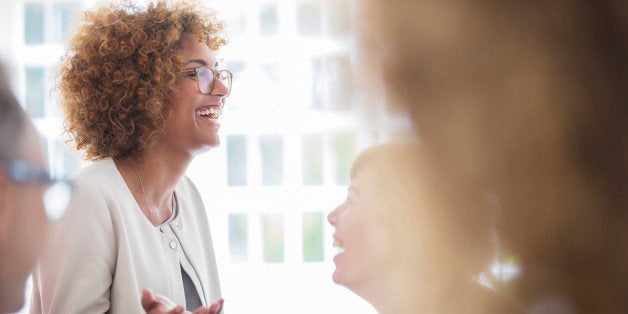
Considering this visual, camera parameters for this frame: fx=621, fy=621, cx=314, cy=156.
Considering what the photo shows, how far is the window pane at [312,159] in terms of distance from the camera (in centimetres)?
10

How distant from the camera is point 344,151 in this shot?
0.09 metres

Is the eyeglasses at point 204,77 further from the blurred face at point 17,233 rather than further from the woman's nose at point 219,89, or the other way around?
the blurred face at point 17,233

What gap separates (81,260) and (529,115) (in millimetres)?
799

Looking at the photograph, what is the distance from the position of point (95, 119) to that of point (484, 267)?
0.98 meters

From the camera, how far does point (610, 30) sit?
70 millimetres

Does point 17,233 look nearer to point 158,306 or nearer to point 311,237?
point 311,237

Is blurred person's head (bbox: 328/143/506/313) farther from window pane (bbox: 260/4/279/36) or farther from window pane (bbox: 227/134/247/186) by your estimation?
window pane (bbox: 227/134/247/186)

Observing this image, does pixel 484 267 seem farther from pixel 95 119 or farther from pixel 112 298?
pixel 95 119

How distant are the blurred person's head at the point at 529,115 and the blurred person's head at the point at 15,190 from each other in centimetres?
12

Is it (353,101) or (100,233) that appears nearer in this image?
(353,101)

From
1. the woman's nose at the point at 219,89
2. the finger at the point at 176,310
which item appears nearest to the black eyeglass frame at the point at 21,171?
the finger at the point at 176,310

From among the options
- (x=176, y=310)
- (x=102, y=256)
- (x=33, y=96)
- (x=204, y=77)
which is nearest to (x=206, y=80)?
(x=204, y=77)

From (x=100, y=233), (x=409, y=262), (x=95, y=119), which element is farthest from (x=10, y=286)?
(x=95, y=119)

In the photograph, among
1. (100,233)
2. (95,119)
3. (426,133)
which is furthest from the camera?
(95,119)
